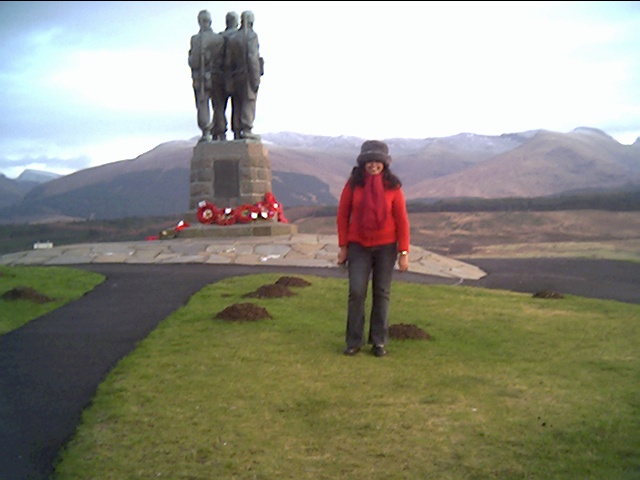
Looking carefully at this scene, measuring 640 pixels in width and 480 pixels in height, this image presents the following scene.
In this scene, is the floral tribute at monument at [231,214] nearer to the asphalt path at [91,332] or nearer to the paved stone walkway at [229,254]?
the paved stone walkway at [229,254]

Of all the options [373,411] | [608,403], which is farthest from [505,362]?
[373,411]

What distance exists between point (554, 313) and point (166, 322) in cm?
447

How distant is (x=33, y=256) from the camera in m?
14.4

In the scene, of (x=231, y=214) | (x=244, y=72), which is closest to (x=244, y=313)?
(x=231, y=214)

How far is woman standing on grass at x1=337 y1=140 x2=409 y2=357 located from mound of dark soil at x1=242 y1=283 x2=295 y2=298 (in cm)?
272

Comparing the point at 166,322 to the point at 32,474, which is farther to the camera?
the point at 166,322

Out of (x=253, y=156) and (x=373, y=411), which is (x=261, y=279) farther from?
(x=253, y=156)

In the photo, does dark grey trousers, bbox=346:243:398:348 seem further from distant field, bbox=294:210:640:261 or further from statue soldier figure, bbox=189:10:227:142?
statue soldier figure, bbox=189:10:227:142

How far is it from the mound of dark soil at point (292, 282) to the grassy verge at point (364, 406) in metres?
2.38

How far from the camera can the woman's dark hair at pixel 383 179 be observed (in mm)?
5562

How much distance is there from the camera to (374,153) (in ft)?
18.1

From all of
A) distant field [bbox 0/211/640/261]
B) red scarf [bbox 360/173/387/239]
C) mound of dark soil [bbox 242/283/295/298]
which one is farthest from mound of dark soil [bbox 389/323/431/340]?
distant field [bbox 0/211/640/261]

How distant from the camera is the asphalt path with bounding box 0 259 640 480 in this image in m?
3.91

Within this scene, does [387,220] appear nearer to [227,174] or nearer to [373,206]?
[373,206]
